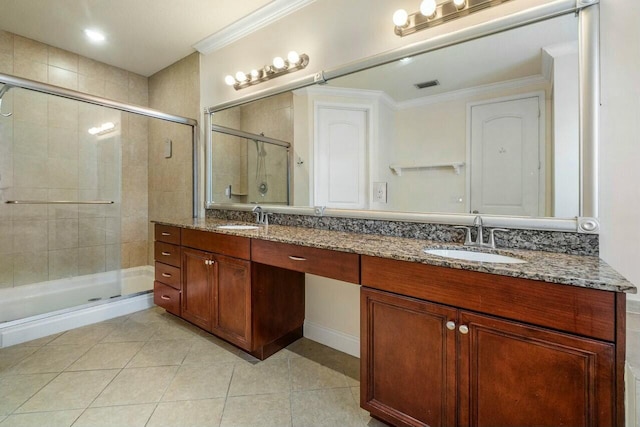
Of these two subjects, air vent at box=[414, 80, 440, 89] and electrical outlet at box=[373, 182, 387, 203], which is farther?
electrical outlet at box=[373, 182, 387, 203]

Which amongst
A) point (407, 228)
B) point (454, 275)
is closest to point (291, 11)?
point (407, 228)

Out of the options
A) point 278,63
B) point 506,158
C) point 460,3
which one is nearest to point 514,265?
point 506,158

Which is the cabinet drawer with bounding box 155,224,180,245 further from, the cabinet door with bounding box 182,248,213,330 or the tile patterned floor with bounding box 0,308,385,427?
the tile patterned floor with bounding box 0,308,385,427

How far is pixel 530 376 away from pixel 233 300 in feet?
5.02

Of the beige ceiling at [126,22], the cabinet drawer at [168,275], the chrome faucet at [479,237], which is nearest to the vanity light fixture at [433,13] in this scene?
the chrome faucet at [479,237]

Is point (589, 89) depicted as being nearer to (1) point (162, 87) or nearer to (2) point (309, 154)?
(2) point (309, 154)

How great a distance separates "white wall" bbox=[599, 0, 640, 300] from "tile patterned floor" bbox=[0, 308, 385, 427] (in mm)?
1261

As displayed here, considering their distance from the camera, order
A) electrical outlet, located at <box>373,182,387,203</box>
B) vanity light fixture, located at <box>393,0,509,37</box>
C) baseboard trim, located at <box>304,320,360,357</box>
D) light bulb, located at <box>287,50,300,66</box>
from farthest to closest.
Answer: light bulb, located at <box>287,50,300,66</box> → baseboard trim, located at <box>304,320,360,357</box> → electrical outlet, located at <box>373,182,387,203</box> → vanity light fixture, located at <box>393,0,509,37</box>

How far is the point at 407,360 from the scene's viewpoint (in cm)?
117

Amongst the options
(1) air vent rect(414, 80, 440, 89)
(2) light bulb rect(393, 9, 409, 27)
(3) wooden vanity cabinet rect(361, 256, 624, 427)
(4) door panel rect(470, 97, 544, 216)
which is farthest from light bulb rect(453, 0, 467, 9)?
(3) wooden vanity cabinet rect(361, 256, 624, 427)

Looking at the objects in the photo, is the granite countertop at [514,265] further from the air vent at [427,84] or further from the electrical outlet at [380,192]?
the air vent at [427,84]

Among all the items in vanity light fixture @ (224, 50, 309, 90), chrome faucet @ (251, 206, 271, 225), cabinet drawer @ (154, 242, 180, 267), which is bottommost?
cabinet drawer @ (154, 242, 180, 267)

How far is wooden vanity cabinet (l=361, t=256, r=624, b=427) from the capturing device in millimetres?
824

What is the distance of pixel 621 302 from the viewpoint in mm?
785
